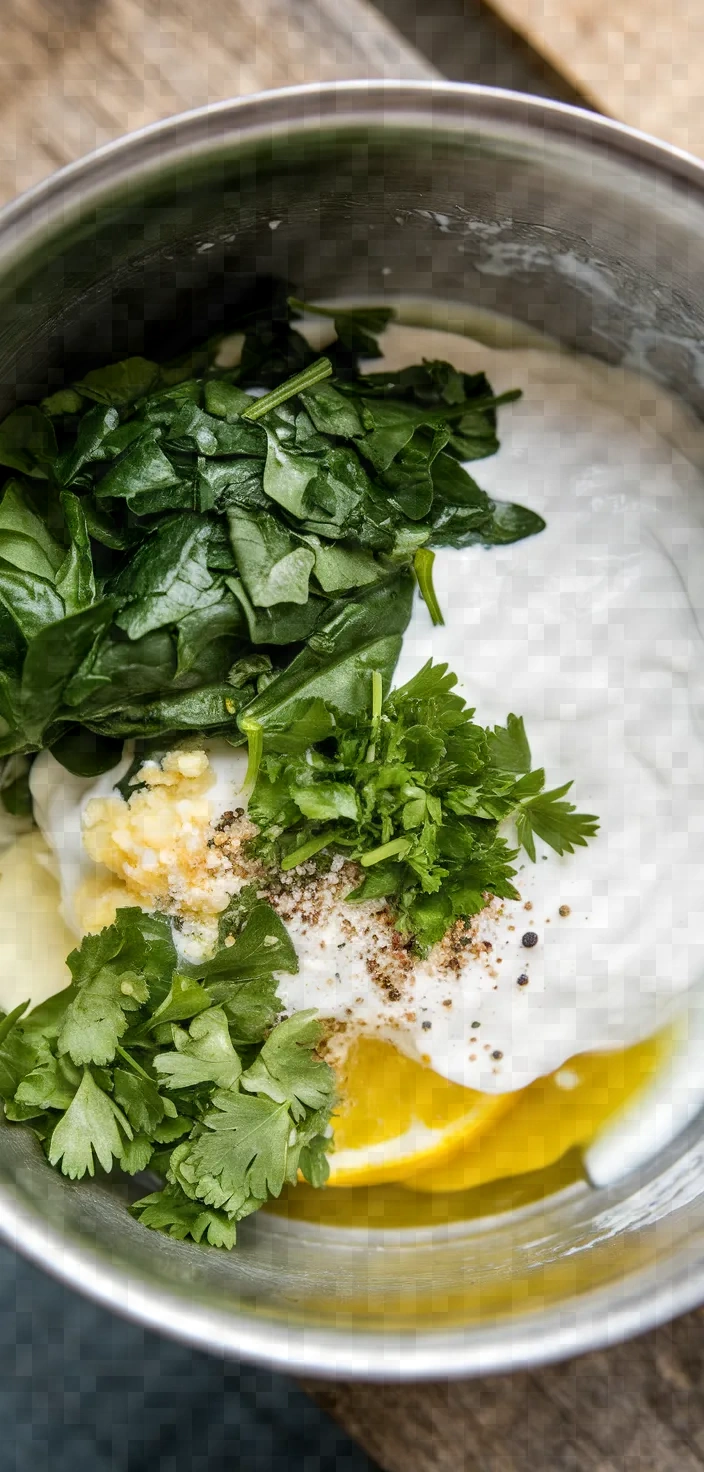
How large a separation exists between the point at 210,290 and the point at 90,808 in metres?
0.65

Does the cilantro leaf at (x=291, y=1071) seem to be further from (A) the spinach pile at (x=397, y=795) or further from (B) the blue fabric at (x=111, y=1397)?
(B) the blue fabric at (x=111, y=1397)

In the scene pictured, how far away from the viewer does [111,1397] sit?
1554 mm

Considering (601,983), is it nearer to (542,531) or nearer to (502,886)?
(502,886)

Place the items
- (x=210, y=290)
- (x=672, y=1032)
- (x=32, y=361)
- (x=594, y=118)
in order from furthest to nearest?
(x=672, y=1032)
(x=210, y=290)
(x=32, y=361)
(x=594, y=118)

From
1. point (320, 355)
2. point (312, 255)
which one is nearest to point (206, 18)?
point (312, 255)

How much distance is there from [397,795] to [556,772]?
0.88 ft

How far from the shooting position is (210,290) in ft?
4.45

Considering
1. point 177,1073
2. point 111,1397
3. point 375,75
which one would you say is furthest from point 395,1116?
point 375,75

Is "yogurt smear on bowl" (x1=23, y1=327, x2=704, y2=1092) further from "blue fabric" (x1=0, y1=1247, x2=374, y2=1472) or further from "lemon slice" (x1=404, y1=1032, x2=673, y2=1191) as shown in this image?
"blue fabric" (x1=0, y1=1247, x2=374, y2=1472)

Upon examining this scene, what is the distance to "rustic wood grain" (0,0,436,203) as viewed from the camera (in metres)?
1.42

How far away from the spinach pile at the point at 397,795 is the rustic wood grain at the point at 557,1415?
2.14 ft

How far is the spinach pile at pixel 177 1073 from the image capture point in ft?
4.06

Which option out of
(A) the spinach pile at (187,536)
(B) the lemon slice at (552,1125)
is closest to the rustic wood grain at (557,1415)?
(B) the lemon slice at (552,1125)

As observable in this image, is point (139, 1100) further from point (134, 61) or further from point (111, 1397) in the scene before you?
point (134, 61)
